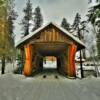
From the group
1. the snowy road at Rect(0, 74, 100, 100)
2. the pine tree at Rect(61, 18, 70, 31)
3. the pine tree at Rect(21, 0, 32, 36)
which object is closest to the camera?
the snowy road at Rect(0, 74, 100, 100)


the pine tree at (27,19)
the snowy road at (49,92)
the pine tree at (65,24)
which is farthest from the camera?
the pine tree at (65,24)

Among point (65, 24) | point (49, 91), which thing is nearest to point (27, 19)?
Answer: point (65, 24)

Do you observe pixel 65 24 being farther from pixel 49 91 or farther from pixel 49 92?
pixel 49 92

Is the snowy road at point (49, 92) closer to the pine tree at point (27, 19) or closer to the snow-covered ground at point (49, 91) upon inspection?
the snow-covered ground at point (49, 91)

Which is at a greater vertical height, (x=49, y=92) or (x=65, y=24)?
(x=65, y=24)

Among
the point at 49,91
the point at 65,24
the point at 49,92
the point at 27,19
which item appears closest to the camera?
the point at 49,92

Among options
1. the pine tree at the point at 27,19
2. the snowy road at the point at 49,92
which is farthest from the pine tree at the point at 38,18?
the snowy road at the point at 49,92

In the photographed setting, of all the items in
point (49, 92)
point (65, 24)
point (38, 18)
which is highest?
point (38, 18)

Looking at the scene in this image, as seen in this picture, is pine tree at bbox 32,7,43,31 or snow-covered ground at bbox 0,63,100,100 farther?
pine tree at bbox 32,7,43,31

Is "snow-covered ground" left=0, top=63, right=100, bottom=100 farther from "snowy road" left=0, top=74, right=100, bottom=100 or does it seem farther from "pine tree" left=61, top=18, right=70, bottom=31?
"pine tree" left=61, top=18, right=70, bottom=31

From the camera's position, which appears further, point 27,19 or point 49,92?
point 27,19

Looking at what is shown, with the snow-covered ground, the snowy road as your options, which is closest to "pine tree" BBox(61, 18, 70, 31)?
the snow-covered ground

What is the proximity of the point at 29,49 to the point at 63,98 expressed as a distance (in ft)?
48.0

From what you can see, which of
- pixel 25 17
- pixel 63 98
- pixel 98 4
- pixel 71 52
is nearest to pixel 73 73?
pixel 71 52
